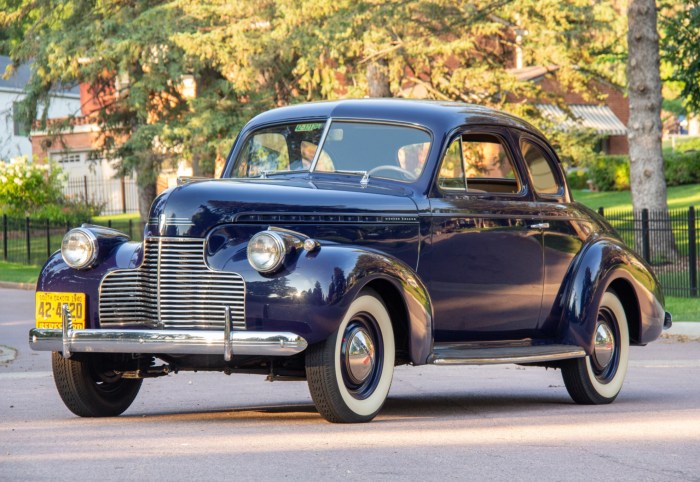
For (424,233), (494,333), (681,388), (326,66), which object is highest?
(326,66)

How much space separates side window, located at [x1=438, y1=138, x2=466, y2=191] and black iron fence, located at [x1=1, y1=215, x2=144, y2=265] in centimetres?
2950

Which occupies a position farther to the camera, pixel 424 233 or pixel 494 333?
pixel 494 333

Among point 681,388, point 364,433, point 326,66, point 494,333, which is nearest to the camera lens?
point 364,433

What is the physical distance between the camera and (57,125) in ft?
140

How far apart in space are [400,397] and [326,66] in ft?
77.2

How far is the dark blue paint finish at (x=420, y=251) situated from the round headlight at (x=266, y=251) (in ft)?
0.25

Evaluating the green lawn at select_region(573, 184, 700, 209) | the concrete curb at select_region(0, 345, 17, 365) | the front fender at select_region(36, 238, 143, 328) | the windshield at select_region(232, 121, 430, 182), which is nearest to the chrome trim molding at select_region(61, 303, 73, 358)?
the front fender at select_region(36, 238, 143, 328)

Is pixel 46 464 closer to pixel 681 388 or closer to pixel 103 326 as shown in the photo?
pixel 103 326

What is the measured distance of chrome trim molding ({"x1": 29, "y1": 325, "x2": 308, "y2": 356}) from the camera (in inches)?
310

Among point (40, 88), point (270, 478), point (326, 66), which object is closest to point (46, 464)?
point (270, 478)

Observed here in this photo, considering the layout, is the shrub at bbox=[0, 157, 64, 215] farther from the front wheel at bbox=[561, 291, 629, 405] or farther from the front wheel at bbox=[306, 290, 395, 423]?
the front wheel at bbox=[306, 290, 395, 423]

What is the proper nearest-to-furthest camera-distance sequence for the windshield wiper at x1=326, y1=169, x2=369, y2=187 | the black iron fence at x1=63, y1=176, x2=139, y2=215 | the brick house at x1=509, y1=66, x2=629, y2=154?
the windshield wiper at x1=326, y1=169, x2=369, y2=187 < the brick house at x1=509, y1=66, x2=629, y2=154 < the black iron fence at x1=63, y1=176, x2=139, y2=215

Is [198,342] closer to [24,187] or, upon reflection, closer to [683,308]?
[683,308]

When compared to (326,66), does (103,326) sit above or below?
below
